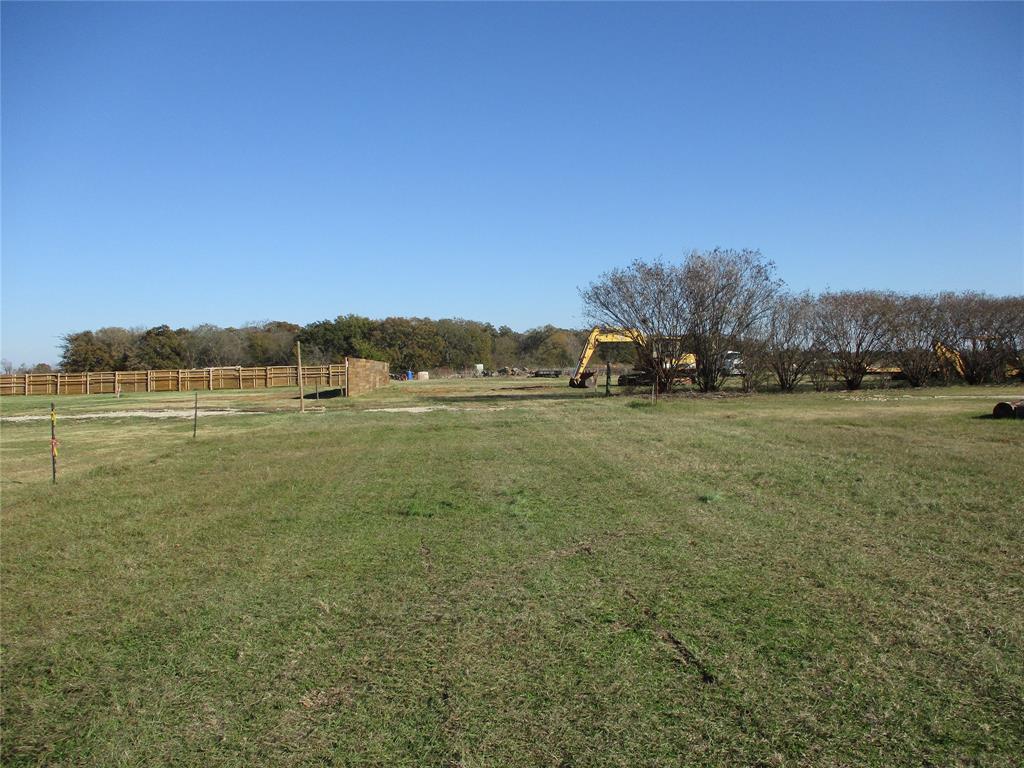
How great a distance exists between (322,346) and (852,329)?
224 feet

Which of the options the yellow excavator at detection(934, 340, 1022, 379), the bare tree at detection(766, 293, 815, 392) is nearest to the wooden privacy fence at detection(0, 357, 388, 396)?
the bare tree at detection(766, 293, 815, 392)

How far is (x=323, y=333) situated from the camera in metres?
88.5

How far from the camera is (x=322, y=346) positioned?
289ft

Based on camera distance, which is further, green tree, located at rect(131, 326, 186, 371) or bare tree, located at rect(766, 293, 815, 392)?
green tree, located at rect(131, 326, 186, 371)

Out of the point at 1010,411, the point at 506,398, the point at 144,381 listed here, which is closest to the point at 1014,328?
the point at 1010,411

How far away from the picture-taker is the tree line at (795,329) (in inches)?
1225

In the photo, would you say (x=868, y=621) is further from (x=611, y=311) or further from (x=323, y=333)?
(x=323, y=333)

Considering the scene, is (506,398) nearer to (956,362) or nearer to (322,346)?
(956,362)

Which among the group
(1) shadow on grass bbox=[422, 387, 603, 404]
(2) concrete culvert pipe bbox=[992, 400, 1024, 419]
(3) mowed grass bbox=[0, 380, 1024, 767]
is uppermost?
(2) concrete culvert pipe bbox=[992, 400, 1024, 419]

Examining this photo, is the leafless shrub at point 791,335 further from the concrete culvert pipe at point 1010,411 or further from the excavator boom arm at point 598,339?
the concrete culvert pipe at point 1010,411

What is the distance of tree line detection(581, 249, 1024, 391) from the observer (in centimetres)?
3112

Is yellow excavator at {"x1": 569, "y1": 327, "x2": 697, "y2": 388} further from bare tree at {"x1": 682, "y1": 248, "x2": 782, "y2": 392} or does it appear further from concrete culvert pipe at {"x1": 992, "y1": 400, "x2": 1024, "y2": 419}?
concrete culvert pipe at {"x1": 992, "y1": 400, "x2": 1024, "y2": 419}

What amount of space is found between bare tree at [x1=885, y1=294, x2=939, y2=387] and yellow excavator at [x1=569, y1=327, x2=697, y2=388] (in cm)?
937

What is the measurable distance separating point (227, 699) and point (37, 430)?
20974mm
